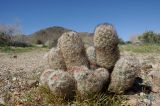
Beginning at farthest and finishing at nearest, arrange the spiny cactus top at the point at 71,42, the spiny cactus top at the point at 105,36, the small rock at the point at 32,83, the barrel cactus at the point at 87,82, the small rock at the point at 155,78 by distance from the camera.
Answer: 1. the small rock at the point at 32,83
2. the small rock at the point at 155,78
3. the spiny cactus top at the point at 71,42
4. the spiny cactus top at the point at 105,36
5. the barrel cactus at the point at 87,82

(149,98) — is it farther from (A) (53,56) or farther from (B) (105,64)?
(A) (53,56)

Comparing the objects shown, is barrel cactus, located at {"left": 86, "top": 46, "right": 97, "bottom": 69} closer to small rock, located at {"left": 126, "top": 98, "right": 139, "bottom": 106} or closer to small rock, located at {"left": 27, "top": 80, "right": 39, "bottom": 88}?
small rock, located at {"left": 126, "top": 98, "right": 139, "bottom": 106}

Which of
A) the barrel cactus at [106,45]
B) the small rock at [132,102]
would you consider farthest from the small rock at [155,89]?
the barrel cactus at [106,45]

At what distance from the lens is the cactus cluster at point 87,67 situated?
5.96m

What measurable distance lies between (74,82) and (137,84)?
1.58 meters

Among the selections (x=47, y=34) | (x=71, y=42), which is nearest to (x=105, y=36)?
(x=71, y=42)

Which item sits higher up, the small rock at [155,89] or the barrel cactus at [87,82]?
the barrel cactus at [87,82]

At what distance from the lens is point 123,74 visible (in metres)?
6.29

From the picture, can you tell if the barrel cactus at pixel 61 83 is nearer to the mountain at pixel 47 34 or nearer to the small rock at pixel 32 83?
the small rock at pixel 32 83

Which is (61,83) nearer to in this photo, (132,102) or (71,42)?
(71,42)

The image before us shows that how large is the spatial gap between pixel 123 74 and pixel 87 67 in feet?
2.12

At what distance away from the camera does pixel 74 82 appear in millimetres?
6098

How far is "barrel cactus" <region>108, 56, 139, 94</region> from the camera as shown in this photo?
6.27 metres

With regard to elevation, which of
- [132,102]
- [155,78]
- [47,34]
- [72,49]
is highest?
[47,34]
